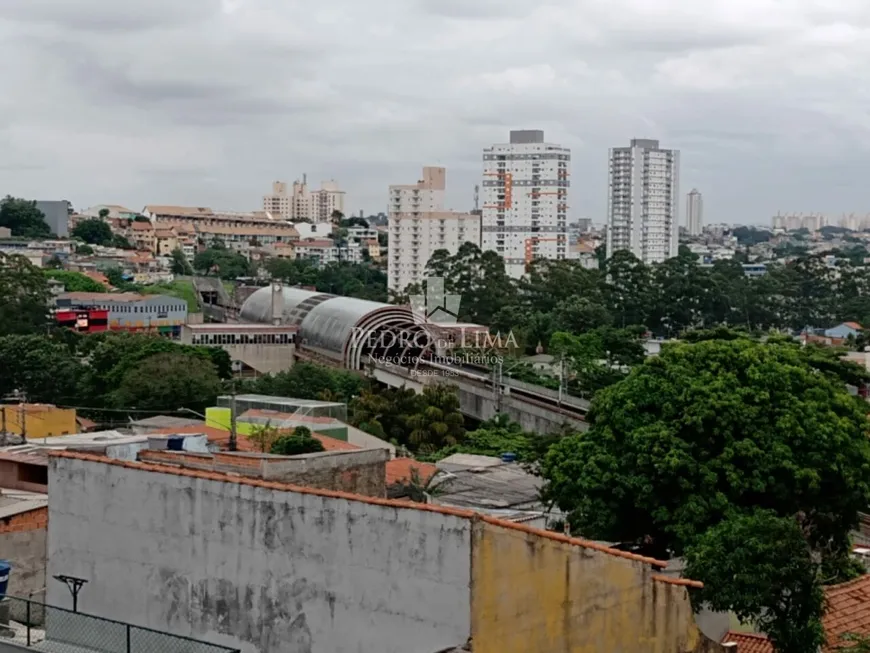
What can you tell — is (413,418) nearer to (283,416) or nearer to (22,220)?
(283,416)

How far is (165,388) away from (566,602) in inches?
1336

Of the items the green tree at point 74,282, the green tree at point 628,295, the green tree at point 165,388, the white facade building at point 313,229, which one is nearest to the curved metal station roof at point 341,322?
the green tree at point 165,388

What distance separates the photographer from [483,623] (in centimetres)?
827

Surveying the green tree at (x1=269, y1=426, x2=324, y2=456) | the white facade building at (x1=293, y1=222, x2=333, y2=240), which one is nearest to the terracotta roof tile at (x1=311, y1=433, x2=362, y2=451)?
the green tree at (x1=269, y1=426, x2=324, y2=456)

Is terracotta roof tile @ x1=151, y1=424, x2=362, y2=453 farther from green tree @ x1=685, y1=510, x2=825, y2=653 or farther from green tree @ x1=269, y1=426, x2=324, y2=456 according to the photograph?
green tree @ x1=685, y1=510, x2=825, y2=653

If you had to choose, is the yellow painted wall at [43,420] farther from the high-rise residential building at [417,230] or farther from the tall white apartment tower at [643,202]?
the tall white apartment tower at [643,202]

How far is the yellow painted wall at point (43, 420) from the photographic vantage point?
29484 mm

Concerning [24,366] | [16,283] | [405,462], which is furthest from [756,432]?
[16,283]

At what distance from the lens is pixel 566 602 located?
902cm

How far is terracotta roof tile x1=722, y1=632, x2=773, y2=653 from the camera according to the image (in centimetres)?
1278

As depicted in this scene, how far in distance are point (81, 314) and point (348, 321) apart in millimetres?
18643

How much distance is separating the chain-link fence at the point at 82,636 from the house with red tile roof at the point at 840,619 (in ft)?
19.8

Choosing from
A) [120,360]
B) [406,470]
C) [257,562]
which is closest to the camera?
[257,562]

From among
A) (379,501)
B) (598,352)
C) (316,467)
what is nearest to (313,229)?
(598,352)
